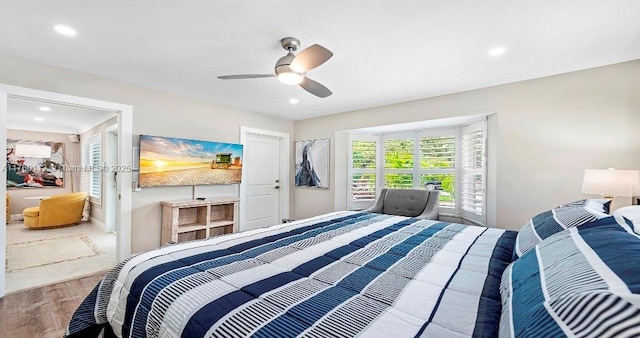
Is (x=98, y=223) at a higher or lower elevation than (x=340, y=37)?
lower

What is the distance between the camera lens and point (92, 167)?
551 centimetres

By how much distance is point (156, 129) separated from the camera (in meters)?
3.63

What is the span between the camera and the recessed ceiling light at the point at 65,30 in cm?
209

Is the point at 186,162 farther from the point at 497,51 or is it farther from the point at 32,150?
the point at 32,150

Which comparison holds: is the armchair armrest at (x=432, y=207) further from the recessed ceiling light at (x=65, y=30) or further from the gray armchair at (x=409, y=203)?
the recessed ceiling light at (x=65, y=30)

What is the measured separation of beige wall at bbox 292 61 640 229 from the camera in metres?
2.64

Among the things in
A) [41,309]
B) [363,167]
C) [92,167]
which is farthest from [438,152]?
[92,167]

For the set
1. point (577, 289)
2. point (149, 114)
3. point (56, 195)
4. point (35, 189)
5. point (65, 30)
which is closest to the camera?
point (577, 289)

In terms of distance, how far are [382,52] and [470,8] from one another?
79 cm

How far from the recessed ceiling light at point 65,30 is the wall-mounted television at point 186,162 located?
1.40 metres

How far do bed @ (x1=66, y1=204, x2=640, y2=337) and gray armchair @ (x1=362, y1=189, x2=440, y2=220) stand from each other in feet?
6.60

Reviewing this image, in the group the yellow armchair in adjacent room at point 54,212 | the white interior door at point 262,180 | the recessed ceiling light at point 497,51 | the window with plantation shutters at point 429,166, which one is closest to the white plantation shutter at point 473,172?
the window with plantation shutters at point 429,166

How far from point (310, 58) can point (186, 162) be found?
2.69 m

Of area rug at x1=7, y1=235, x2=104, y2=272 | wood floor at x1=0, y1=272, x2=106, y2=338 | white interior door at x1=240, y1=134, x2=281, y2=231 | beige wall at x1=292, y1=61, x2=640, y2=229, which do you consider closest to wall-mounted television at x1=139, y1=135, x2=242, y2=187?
white interior door at x1=240, y1=134, x2=281, y2=231
